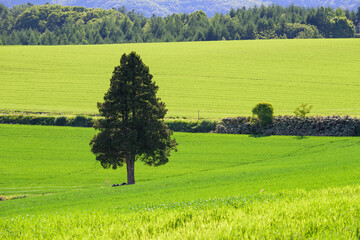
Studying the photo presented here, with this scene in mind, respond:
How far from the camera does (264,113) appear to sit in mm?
39531

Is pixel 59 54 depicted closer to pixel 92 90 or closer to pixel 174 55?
pixel 174 55

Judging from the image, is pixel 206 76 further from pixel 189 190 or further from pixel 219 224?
pixel 219 224

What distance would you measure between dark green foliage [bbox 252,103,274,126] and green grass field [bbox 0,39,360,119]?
6823 mm

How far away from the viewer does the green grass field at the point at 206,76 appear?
2179 inches

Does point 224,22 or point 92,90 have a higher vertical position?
point 224,22

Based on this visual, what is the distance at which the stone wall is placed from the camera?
3769 centimetres

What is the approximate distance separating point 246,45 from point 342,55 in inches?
971

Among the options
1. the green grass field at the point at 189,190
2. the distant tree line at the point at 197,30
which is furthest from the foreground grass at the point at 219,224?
the distant tree line at the point at 197,30

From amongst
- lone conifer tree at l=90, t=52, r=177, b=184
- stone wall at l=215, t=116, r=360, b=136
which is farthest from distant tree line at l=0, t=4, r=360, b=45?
lone conifer tree at l=90, t=52, r=177, b=184

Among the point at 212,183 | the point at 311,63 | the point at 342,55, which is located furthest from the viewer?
the point at 342,55

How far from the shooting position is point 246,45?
10750 cm

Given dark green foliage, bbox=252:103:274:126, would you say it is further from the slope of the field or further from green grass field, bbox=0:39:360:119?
green grass field, bbox=0:39:360:119

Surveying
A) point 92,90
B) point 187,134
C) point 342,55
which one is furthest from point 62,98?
point 342,55

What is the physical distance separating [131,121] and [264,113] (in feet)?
52.1
